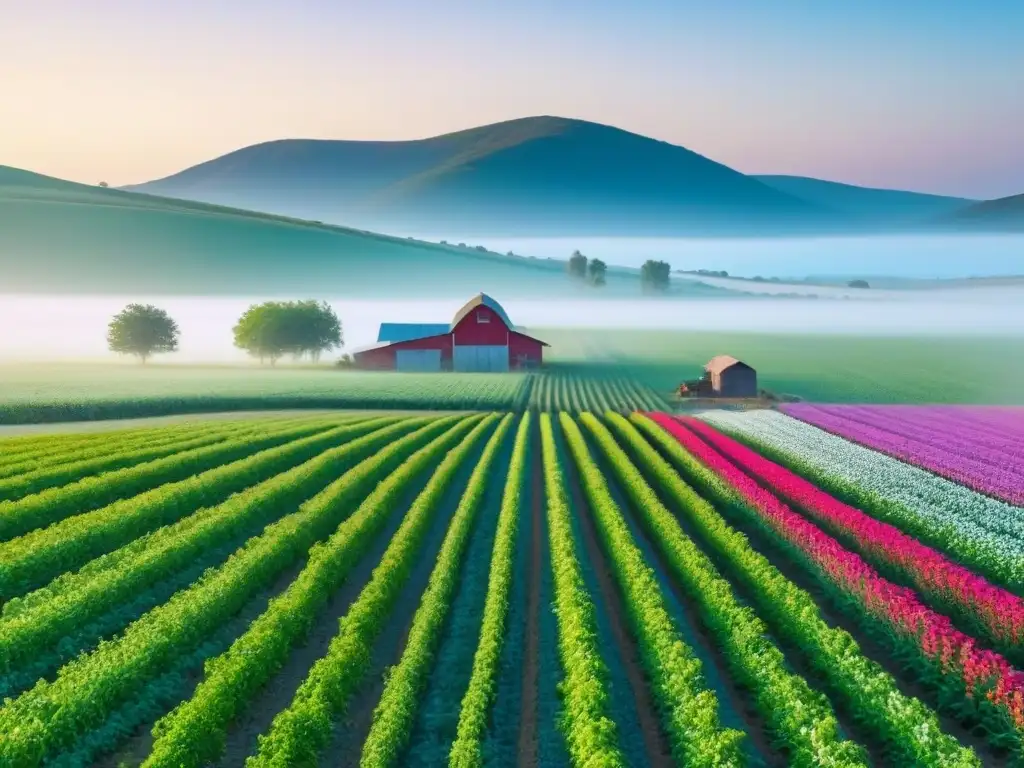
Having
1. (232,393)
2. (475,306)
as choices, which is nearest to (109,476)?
(232,393)

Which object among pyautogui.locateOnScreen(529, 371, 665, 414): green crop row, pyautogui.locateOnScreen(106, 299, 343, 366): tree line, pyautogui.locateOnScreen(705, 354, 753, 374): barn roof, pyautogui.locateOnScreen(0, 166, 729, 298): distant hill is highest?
pyautogui.locateOnScreen(0, 166, 729, 298): distant hill

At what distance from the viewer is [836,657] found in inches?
536

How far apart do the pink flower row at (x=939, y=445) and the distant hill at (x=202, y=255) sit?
8770 centimetres

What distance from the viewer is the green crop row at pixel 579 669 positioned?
1114 cm

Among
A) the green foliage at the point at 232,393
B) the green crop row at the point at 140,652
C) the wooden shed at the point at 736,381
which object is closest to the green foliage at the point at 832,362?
the wooden shed at the point at 736,381

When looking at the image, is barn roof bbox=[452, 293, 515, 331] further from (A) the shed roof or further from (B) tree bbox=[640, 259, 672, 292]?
(B) tree bbox=[640, 259, 672, 292]

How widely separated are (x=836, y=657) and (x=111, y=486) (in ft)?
68.4

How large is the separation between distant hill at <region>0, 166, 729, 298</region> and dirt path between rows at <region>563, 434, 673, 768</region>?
336ft

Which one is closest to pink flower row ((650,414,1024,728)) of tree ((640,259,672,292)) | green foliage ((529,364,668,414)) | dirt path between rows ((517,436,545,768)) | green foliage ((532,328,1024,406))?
dirt path between rows ((517,436,545,768))

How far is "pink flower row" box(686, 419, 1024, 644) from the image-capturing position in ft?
48.4

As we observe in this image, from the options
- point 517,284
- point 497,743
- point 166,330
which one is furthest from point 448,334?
point 517,284

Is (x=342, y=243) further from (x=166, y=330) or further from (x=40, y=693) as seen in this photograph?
(x=40, y=693)

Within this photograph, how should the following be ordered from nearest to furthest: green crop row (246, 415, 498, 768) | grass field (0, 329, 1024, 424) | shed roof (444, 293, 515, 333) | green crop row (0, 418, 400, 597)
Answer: green crop row (246, 415, 498, 768) → green crop row (0, 418, 400, 597) → grass field (0, 329, 1024, 424) → shed roof (444, 293, 515, 333)

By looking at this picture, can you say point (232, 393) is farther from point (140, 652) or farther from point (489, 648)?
point (489, 648)
